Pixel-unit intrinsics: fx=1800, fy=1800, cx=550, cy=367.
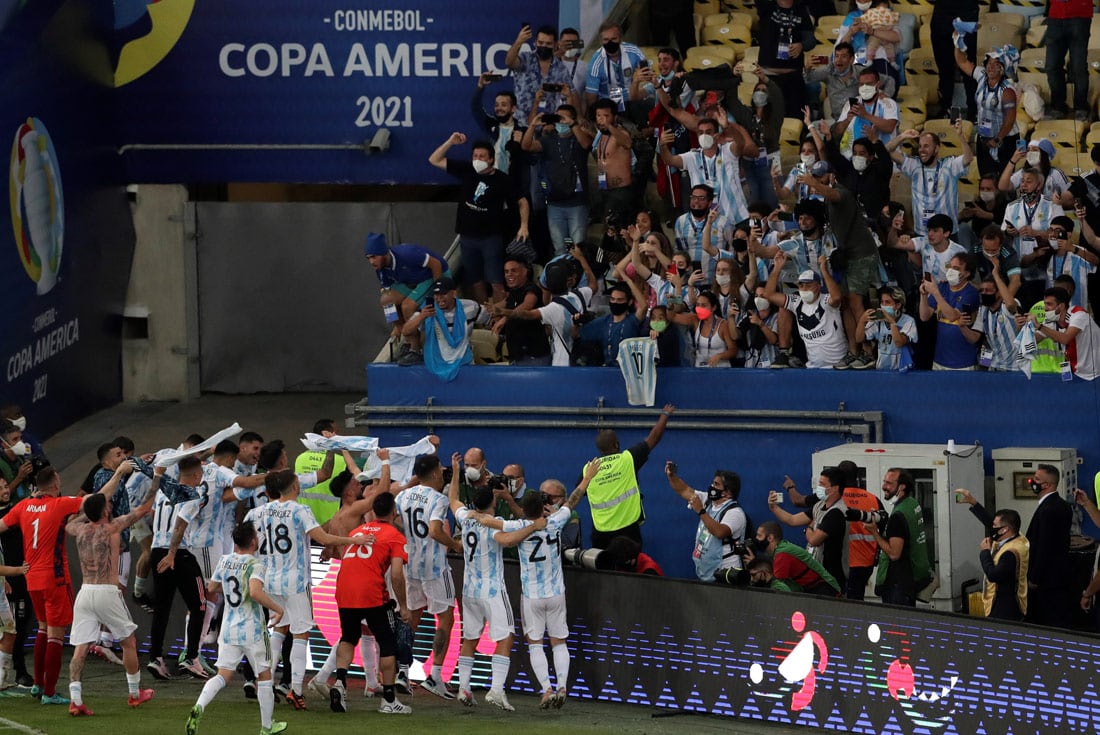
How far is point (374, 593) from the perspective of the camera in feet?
41.4

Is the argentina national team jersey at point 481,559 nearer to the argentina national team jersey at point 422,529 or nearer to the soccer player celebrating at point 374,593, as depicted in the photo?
the argentina national team jersey at point 422,529

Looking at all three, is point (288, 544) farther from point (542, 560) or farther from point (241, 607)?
point (542, 560)

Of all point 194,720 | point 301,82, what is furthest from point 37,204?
point 194,720

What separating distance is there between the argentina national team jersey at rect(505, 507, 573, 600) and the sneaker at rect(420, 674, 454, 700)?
3.76ft

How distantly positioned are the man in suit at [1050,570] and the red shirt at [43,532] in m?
6.91

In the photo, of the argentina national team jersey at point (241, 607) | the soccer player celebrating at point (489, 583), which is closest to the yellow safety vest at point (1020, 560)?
the soccer player celebrating at point (489, 583)

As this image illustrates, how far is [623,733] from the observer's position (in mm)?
12125

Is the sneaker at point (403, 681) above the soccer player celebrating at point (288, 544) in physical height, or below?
below

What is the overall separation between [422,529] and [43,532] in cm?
278

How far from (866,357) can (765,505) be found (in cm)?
160

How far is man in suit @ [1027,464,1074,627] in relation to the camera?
12773 mm

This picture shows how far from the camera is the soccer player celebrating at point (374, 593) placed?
1261 cm

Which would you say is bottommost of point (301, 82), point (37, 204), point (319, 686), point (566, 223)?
point (319, 686)

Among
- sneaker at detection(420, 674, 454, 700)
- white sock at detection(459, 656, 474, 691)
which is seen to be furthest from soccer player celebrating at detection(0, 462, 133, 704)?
white sock at detection(459, 656, 474, 691)
